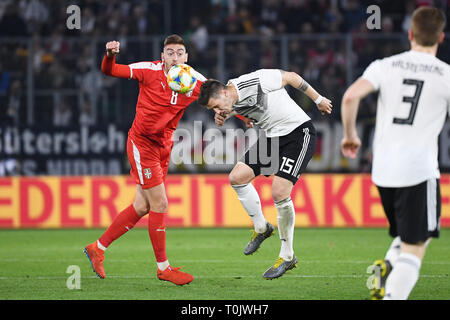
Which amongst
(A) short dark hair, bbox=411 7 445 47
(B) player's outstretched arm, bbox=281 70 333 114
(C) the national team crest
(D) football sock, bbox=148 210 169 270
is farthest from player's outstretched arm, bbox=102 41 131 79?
(A) short dark hair, bbox=411 7 445 47

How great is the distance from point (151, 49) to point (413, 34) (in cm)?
973

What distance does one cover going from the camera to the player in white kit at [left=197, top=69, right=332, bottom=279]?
21.7 ft

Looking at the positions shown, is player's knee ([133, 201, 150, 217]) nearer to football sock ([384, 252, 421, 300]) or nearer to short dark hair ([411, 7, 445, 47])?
football sock ([384, 252, 421, 300])

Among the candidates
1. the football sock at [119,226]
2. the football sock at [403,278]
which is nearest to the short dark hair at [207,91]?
the football sock at [119,226]

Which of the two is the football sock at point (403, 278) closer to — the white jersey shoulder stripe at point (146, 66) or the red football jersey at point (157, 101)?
the red football jersey at point (157, 101)

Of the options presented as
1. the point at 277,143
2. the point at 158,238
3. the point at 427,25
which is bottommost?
the point at 158,238

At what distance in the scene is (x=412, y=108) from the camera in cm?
470

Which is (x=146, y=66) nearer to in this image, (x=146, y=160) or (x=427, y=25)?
(x=146, y=160)

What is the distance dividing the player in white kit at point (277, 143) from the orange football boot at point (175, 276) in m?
0.73

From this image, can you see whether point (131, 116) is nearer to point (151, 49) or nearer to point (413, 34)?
point (151, 49)

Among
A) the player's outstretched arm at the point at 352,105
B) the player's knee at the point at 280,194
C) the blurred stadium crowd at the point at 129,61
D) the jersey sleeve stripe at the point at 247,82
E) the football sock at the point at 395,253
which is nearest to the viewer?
the player's outstretched arm at the point at 352,105

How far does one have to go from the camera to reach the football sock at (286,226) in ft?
22.7

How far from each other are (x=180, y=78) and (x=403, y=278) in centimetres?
301

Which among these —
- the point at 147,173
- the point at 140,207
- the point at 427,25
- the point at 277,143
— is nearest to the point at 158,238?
the point at 140,207
